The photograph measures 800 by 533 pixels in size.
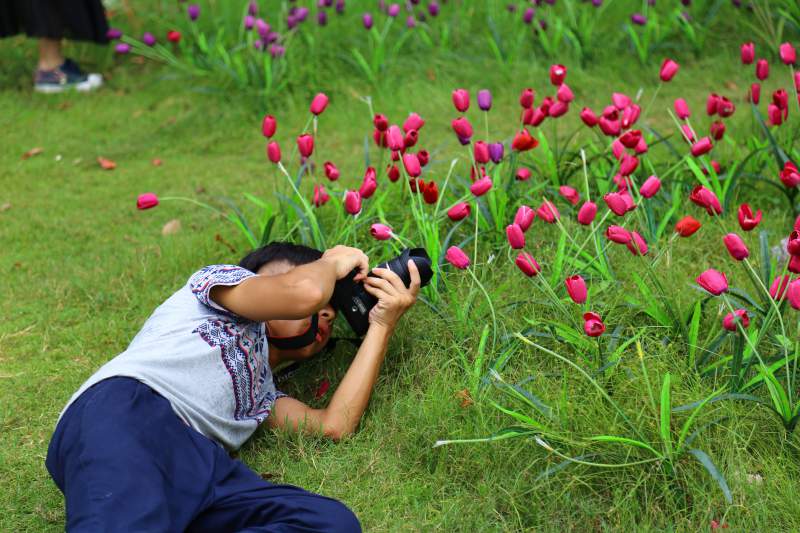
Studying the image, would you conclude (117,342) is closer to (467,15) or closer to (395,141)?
(395,141)

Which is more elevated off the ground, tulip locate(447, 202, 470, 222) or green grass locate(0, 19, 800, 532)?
tulip locate(447, 202, 470, 222)

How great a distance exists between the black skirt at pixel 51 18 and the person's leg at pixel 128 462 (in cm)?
361

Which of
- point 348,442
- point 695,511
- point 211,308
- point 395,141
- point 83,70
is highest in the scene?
point 395,141

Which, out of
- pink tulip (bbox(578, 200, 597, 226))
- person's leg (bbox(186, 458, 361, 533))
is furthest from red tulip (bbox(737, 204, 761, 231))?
person's leg (bbox(186, 458, 361, 533))

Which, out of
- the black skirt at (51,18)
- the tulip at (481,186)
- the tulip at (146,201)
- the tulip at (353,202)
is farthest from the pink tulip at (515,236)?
the black skirt at (51,18)

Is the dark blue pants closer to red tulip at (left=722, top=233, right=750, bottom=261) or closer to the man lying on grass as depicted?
the man lying on grass

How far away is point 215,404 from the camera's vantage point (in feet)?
7.57

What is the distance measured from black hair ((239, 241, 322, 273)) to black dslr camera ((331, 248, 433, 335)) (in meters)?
0.12

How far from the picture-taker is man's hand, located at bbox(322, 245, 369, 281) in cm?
250

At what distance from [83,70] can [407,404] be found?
156 inches

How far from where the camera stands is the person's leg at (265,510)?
79.8 inches

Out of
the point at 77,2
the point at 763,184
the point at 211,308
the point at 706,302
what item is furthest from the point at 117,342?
the point at 77,2

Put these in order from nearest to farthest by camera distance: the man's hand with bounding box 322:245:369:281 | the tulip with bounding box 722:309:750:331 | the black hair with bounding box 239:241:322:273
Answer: the tulip with bounding box 722:309:750:331 → the man's hand with bounding box 322:245:369:281 → the black hair with bounding box 239:241:322:273

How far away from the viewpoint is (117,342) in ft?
9.96
